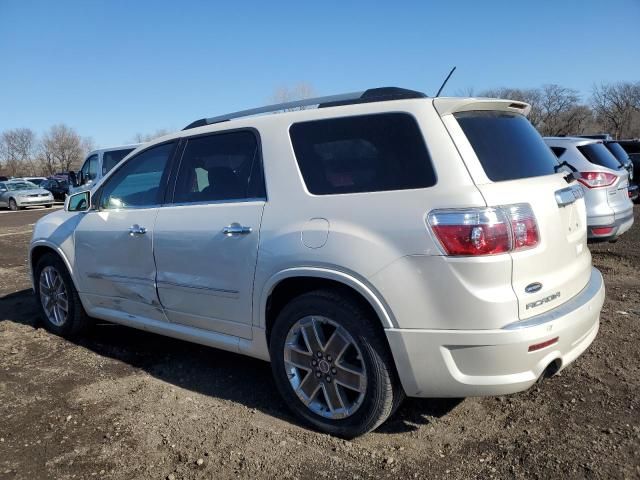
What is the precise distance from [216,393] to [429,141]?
7.43 feet

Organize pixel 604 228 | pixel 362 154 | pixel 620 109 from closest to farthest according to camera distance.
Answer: pixel 362 154, pixel 604 228, pixel 620 109

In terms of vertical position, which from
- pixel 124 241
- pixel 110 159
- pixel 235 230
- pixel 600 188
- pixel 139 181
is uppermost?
pixel 110 159

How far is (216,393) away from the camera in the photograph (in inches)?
146

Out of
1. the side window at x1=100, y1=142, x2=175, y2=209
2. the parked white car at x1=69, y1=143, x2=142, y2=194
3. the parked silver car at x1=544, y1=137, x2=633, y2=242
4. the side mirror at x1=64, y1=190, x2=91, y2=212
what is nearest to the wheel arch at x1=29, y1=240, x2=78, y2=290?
the side mirror at x1=64, y1=190, x2=91, y2=212

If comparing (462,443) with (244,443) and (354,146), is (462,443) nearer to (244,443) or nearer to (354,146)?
(244,443)

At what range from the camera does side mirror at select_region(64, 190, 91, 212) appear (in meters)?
4.59

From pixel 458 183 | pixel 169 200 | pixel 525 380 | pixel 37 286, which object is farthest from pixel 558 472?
pixel 37 286

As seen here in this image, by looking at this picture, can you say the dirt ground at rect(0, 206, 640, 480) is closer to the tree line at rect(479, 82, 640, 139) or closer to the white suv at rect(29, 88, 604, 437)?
the white suv at rect(29, 88, 604, 437)

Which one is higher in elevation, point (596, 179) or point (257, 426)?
point (596, 179)

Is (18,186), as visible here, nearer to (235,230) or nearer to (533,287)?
(235,230)

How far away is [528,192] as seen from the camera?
2.70 m

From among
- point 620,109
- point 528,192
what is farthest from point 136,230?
point 620,109

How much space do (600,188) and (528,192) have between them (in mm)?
4853

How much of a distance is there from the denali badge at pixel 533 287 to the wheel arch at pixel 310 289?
679mm
